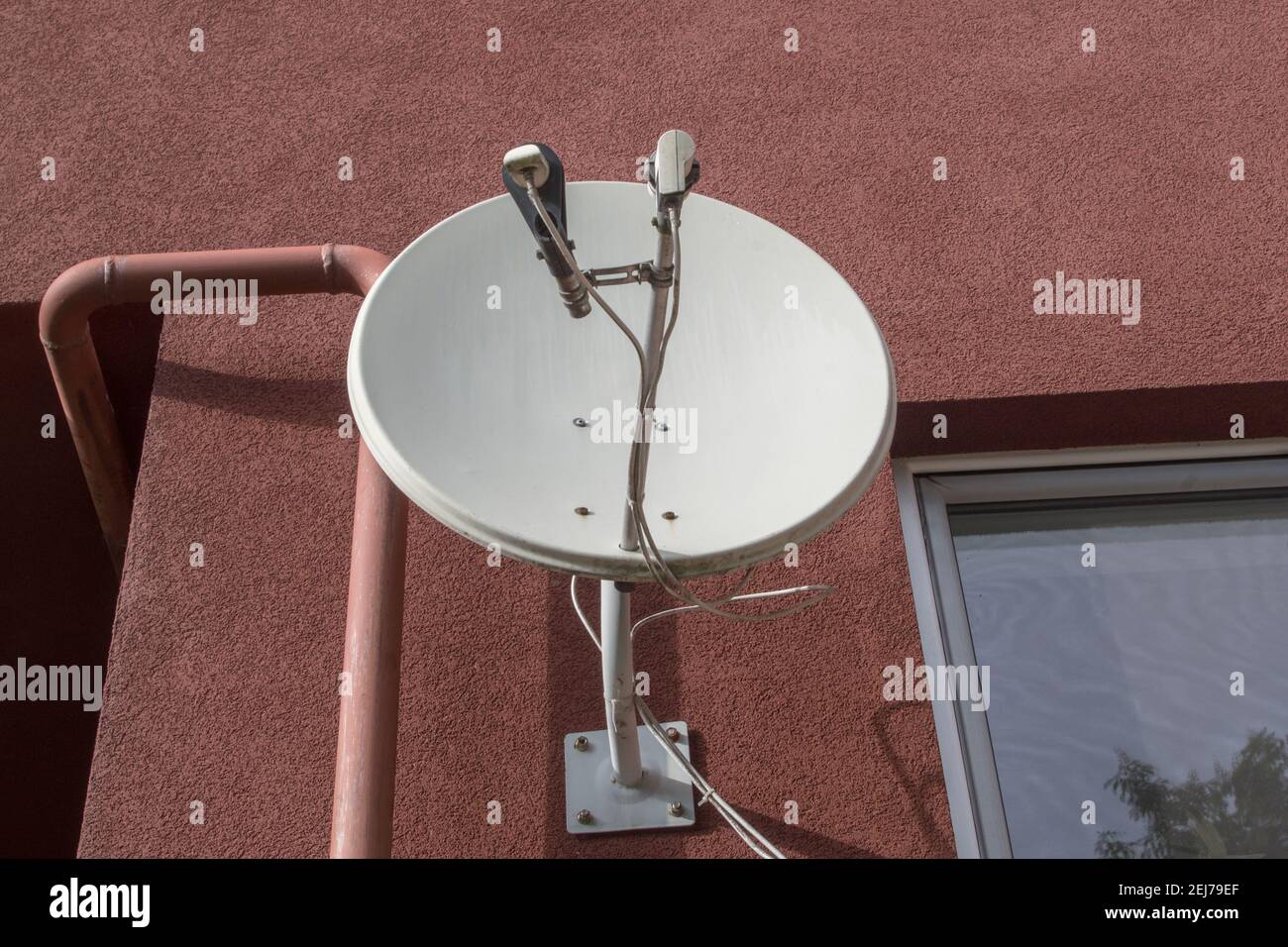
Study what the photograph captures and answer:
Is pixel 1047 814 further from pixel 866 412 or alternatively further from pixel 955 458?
pixel 866 412

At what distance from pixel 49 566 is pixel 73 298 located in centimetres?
111

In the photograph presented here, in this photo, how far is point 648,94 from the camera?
146 inches

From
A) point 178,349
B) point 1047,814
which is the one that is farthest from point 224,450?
point 1047,814

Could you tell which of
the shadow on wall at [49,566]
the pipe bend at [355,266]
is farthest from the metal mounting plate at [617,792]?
the shadow on wall at [49,566]

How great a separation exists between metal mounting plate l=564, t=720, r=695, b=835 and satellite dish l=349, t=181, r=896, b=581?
0.80 m
